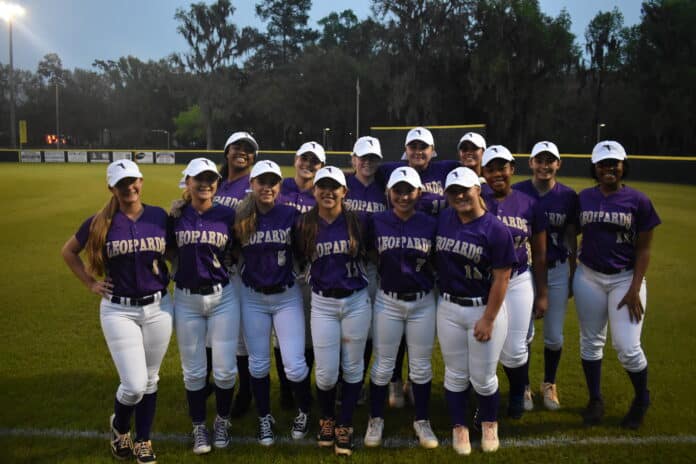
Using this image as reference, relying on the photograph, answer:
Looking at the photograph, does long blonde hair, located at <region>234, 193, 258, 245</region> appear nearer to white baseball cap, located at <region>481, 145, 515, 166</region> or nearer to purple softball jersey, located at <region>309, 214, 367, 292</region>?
purple softball jersey, located at <region>309, 214, 367, 292</region>

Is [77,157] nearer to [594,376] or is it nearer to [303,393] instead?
[303,393]

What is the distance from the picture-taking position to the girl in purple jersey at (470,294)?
11.5 feet

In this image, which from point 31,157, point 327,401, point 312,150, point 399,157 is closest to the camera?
point 327,401

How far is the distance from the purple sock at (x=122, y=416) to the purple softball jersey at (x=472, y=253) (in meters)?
2.20

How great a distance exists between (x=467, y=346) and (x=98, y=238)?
95.6 inches

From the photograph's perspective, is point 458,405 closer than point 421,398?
Answer: Yes

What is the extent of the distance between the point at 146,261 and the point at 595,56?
51365 millimetres

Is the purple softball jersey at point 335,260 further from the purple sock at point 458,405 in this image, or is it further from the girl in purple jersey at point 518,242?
the girl in purple jersey at point 518,242

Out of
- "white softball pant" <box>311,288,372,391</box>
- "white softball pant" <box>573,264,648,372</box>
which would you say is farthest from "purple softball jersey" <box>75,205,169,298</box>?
"white softball pant" <box>573,264,648,372</box>

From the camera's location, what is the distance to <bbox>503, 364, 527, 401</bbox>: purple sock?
13.4 feet

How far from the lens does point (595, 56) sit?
4734 centimetres

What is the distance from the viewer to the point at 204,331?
374 centimetres

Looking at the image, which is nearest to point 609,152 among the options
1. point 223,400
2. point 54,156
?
point 223,400

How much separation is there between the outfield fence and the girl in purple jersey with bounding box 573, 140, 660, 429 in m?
22.3
